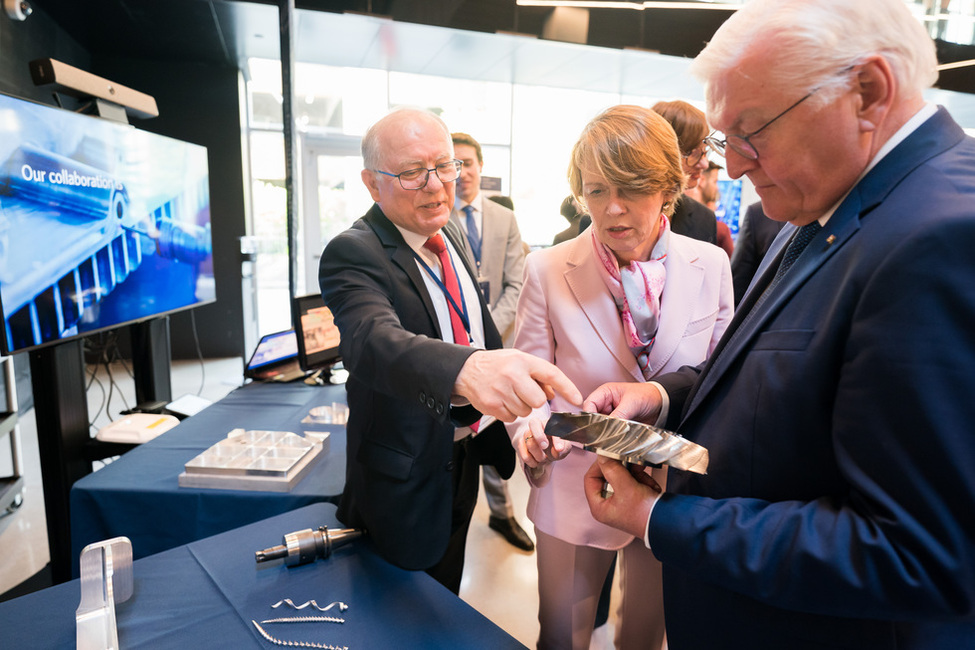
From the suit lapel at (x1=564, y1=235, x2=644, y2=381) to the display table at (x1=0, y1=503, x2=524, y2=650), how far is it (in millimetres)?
685

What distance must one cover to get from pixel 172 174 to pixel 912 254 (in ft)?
10.9

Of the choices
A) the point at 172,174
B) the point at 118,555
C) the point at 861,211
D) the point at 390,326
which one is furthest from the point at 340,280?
the point at 172,174

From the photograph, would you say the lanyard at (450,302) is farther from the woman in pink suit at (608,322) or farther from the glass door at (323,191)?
the glass door at (323,191)

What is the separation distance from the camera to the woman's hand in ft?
3.55

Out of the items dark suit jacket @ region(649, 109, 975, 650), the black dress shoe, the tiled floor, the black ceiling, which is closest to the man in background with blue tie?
the black dress shoe

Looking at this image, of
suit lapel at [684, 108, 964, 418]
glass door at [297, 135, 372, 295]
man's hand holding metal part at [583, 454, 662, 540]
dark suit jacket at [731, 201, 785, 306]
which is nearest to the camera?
suit lapel at [684, 108, 964, 418]

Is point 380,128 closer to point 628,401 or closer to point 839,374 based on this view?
point 628,401

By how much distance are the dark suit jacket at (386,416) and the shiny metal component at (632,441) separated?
0.29m

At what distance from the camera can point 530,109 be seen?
786 cm

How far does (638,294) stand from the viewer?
1383 mm

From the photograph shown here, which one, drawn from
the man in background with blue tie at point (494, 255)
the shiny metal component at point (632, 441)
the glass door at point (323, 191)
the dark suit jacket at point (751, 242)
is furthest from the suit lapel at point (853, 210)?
the glass door at point (323, 191)

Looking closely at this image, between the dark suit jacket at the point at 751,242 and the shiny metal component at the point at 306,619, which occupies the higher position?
the dark suit jacket at the point at 751,242

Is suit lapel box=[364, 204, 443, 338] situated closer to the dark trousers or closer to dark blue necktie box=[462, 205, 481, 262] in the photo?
the dark trousers

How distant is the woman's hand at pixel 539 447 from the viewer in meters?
1.08
